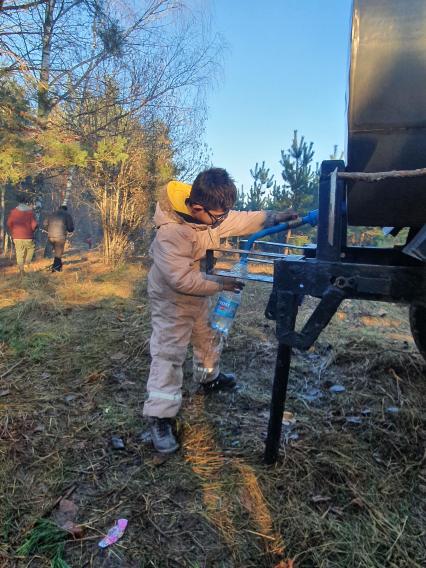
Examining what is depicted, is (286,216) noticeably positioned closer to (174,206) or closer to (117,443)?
(174,206)

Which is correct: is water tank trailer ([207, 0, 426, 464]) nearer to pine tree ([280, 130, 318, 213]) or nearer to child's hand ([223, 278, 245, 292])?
child's hand ([223, 278, 245, 292])

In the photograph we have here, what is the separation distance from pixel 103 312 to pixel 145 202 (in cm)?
591

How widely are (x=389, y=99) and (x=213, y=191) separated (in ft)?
3.46

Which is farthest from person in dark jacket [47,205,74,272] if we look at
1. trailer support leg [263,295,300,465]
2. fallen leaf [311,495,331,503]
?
fallen leaf [311,495,331,503]

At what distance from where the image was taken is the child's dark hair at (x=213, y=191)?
229 cm

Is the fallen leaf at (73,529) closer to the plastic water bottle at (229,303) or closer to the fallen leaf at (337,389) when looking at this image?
the plastic water bottle at (229,303)

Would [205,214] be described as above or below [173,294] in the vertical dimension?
above

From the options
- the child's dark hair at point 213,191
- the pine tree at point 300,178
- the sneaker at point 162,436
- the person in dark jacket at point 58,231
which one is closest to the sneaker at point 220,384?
the sneaker at point 162,436

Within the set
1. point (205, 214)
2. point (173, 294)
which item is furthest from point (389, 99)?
point (173, 294)

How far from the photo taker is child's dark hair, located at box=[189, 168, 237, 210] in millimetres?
2295

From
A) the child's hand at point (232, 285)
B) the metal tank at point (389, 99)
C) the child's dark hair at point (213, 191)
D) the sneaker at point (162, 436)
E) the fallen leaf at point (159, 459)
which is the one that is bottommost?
the fallen leaf at point (159, 459)

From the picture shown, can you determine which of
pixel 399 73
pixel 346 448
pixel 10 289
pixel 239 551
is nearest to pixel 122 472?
pixel 239 551

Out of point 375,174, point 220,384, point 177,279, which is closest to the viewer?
point 375,174

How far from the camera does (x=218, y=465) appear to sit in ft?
7.29
